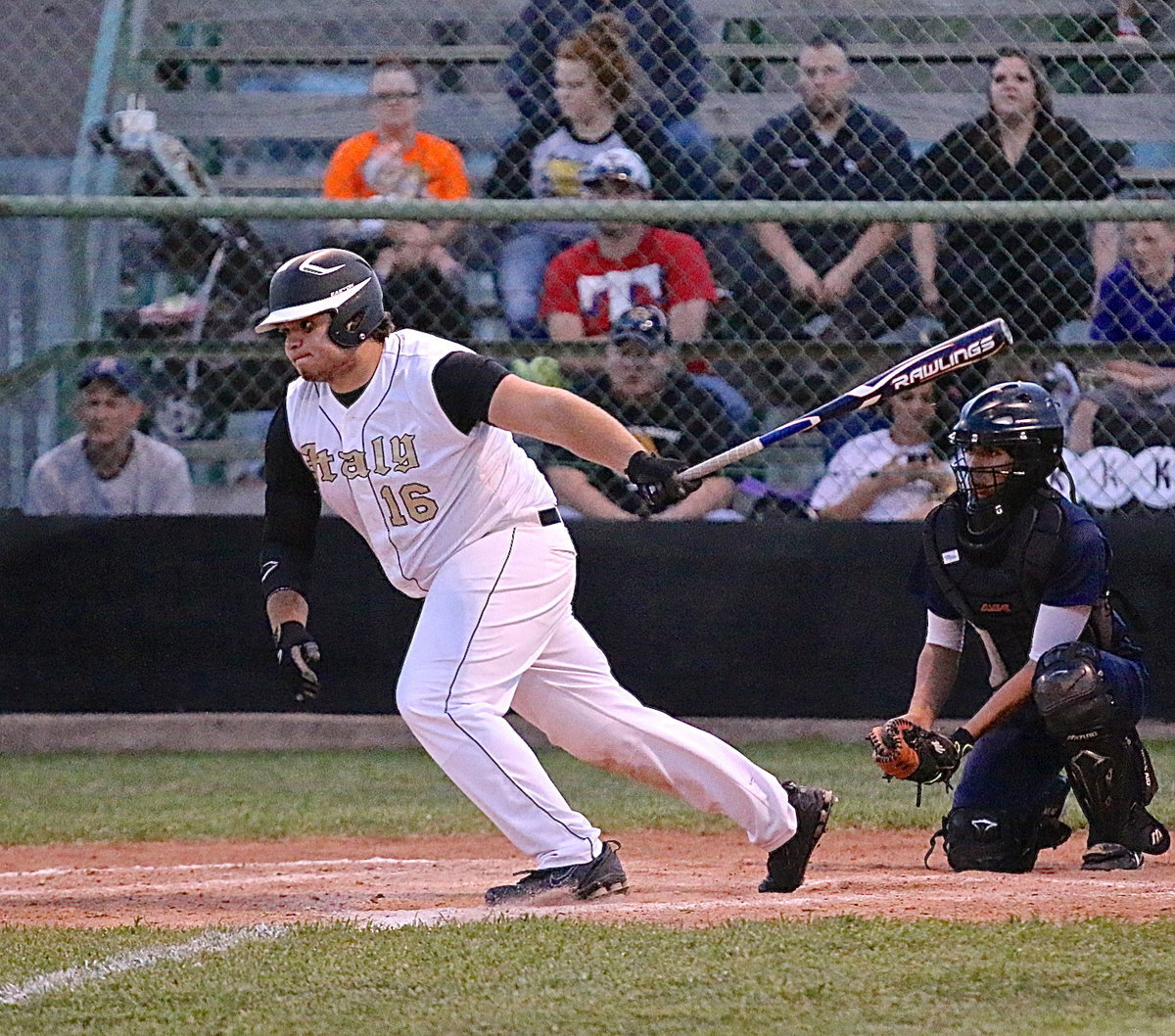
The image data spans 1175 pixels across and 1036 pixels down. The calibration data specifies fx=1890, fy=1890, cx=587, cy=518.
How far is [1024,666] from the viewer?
5055 millimetres

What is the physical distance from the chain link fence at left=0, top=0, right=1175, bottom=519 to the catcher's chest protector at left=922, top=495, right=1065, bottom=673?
252 cm

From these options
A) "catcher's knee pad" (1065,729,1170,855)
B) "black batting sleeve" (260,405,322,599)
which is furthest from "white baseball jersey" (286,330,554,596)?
"catcher's knee pad" (1065,729,1170,855)

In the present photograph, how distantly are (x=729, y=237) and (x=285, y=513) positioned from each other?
3.60 meters

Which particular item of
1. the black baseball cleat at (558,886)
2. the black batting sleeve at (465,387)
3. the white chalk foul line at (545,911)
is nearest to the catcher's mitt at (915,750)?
the white chalk foul line at (545,911)

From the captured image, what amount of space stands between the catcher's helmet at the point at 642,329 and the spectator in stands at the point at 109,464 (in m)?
1.92

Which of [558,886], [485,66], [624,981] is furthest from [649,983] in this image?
[485,66]

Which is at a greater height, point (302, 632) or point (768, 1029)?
point (768, 1029)

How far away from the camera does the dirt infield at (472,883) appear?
14.1 ft

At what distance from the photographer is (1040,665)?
481 cm

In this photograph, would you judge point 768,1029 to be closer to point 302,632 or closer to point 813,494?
point 302,632

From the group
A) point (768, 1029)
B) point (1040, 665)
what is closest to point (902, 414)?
point (1040, 665)

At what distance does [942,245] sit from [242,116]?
12.2 feet

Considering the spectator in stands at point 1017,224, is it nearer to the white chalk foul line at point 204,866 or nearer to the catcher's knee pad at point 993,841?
the catcher's knee pad at point 993,841

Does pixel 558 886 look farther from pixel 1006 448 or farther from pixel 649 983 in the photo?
pixel 1006 448
